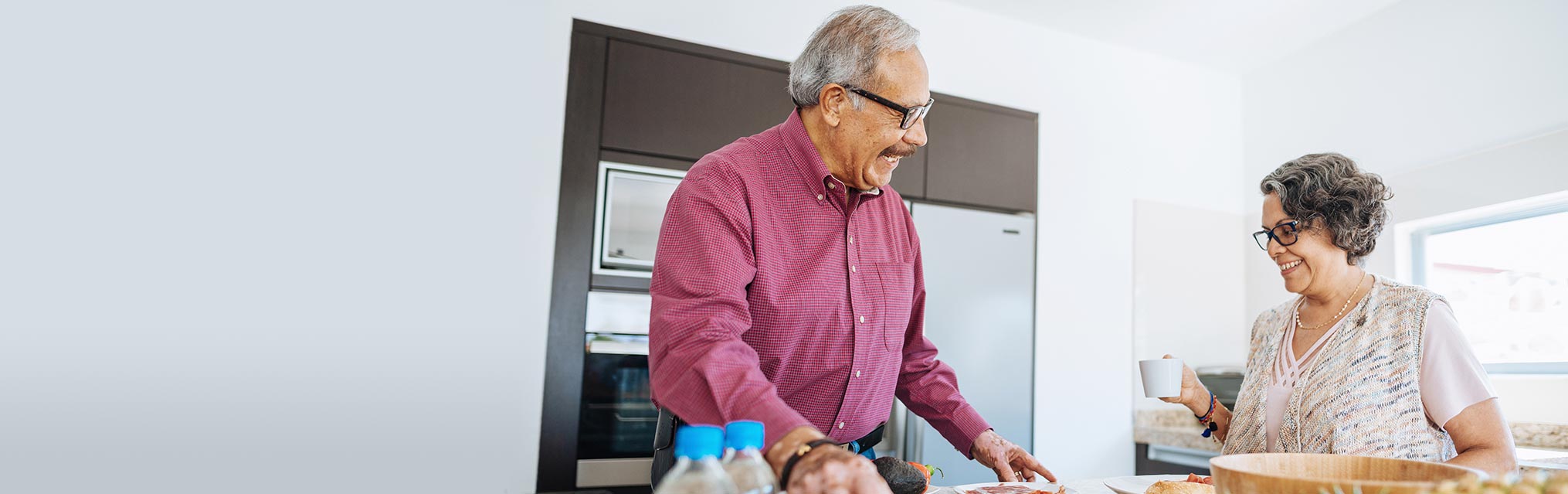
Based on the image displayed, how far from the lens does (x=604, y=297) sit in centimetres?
274

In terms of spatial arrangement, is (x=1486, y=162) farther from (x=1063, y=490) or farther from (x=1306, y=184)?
(x=1063, y=490)

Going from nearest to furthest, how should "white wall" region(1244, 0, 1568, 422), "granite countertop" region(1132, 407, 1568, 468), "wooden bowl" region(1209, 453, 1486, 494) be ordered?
"wooden bowl" region(1209, 453, 1486, 494) → "granite countertop" region(1132, 407, 1568, 468) → "white wall" region(1244, 0, 1568, 422)

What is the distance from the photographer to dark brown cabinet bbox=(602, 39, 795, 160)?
284 cm

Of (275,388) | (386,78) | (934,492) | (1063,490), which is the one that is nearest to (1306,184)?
(1063,490)

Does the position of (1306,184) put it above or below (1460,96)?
below

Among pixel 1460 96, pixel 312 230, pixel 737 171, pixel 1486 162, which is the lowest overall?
pixel 312 230

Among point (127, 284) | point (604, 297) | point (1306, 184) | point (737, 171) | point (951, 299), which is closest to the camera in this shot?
point (127, 284)

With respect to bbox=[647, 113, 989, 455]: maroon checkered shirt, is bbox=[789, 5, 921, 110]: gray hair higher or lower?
higher

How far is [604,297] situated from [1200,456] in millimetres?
2184

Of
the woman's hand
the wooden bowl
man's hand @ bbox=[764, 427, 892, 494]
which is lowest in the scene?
man's hand @ bbox=[764, 427, 892, 494]

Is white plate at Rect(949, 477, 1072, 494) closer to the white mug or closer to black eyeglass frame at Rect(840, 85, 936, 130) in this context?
the white mug

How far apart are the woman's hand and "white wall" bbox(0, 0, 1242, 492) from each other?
4.17 feet

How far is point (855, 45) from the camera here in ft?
4.60

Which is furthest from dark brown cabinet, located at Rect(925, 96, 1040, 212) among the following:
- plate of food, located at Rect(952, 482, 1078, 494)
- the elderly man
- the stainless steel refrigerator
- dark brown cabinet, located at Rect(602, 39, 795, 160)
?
plate of food, located at Rect(952, 482, 1078, 494)
